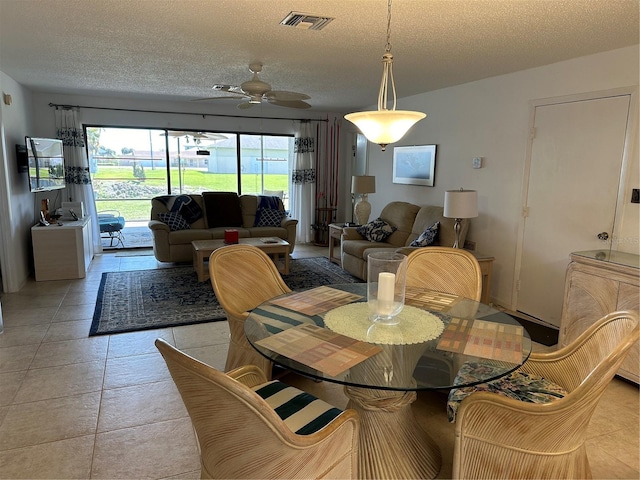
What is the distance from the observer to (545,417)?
1.38 metres

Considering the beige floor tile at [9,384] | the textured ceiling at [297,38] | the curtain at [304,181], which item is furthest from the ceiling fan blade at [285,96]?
the curtain at [304,181]

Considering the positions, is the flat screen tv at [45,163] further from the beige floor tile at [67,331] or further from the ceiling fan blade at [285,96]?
the ceiling fan blade at [285,96]

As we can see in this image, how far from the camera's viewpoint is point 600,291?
2.78m

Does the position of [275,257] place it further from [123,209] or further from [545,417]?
[545,417]

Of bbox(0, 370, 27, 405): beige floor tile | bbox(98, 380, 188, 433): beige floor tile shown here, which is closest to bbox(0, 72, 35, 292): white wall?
bbox(0, 370, 27, 405): beige floor tile

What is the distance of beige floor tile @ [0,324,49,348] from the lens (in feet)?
10.5

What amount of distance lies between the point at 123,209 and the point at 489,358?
280 inches

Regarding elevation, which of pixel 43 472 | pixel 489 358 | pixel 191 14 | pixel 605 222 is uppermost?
pixel 191 14

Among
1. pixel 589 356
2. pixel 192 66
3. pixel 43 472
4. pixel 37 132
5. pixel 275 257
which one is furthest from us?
pixel 37 132

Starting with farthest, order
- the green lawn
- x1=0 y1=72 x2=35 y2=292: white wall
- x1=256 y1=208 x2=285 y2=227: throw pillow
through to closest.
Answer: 1. the green lawn
2. x1=256 y1=208 x2=285 y2=227: throw pillow
3. x1=0 y1=72 x2=35 y2=292: white wall

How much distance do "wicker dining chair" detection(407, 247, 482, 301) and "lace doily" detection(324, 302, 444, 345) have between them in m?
0.58

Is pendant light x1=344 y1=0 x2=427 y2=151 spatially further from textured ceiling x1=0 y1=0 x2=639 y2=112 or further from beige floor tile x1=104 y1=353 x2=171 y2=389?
beige floor tile x1=104 y1=353 x2=171 y2=389

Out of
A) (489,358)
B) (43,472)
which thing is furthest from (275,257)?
(489,358)

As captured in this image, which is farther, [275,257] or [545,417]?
[275,257]
